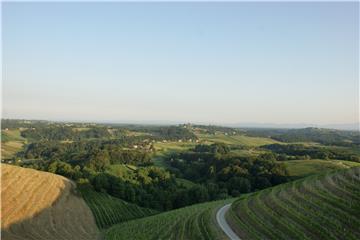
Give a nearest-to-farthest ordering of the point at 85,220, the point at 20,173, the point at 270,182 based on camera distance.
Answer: the point at 85,220
the point at 20,173
the point at 270,182

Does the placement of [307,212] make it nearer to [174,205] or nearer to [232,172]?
[174,205]

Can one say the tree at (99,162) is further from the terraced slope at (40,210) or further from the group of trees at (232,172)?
the terraced slope at (40,210)

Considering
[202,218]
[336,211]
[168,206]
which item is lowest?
[168,206]

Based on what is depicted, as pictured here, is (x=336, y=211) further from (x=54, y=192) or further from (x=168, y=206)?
(x=168, y=206)

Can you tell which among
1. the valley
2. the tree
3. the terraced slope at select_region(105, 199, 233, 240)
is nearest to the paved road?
the valley

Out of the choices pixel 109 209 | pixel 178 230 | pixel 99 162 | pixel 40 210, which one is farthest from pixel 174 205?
pixel 99 162

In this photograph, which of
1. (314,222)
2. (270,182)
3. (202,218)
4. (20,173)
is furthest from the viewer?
(270,182)

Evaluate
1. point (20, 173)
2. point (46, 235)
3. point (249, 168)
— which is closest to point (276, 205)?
point (46, 235)
